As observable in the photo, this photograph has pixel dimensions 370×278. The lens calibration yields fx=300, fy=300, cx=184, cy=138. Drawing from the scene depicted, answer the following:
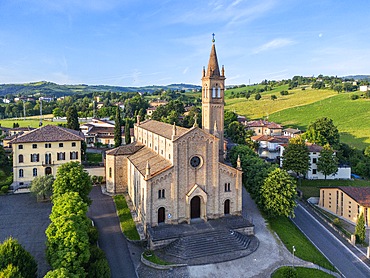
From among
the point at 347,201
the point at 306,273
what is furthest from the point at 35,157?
the point at 347,201

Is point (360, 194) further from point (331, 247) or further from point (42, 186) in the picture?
point (42, 186)

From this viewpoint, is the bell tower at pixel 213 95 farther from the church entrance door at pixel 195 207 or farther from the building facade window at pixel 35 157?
the building facade window at pixel 35 157

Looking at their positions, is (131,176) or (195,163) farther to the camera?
(131,176)

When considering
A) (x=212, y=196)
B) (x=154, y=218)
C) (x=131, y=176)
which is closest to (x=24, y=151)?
(x=131, y=176)

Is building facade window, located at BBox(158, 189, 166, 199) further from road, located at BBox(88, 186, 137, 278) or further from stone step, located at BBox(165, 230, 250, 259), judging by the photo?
road, located at BBox(88, 186, 137, 278)

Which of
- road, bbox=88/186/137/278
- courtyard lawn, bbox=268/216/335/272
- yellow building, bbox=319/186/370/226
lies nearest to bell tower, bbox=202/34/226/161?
courtyard lawn, bbox=268/216/335/272

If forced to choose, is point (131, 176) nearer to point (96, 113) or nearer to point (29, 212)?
point (29, 212)

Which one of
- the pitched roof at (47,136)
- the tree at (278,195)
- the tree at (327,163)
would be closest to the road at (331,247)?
the tree at (278,195)
